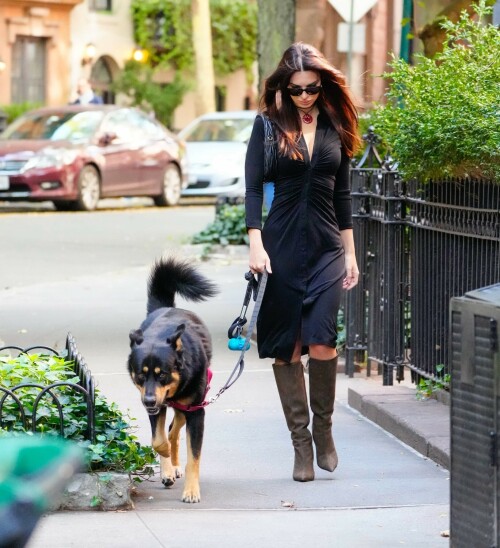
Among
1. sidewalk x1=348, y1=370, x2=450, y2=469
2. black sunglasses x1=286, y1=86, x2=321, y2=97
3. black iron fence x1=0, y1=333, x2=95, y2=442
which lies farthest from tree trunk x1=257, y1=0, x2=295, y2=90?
black iron fence x1=0, y1=333, x2=95, y2=442

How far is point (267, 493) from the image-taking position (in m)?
5.93

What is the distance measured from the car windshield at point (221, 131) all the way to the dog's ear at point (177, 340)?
21.0 metres

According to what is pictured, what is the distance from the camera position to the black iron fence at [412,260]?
709cm

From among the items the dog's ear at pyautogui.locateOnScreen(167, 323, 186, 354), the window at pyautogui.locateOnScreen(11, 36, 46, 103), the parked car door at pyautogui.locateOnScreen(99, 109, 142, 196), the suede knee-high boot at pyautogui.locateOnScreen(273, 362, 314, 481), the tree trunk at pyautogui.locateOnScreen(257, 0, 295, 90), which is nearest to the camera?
the dog's ear at pyautogui.locateOnScreen(167, 323, 186, 354)

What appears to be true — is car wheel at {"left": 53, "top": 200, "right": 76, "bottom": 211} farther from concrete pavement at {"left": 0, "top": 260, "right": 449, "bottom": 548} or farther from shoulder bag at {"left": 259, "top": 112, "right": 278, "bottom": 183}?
shoulder bag at {"left": 259, "top": 112, "right": 278, "bottom": 183}

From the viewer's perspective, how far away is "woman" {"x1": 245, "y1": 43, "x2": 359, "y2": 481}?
6102 mm

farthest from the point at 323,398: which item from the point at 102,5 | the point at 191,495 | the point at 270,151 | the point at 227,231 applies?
the point at 102,5

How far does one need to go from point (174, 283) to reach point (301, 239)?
775mm

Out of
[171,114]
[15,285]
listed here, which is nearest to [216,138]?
[15,285]

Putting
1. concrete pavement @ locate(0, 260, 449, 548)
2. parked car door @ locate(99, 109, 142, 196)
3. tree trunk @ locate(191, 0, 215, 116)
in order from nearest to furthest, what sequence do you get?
concrete pavement @ locate(0, 260, 449, 548) → parked car door @ locate(99, 109, 142, 196) → tree trunk @ locate(191, 0, 215, 116)

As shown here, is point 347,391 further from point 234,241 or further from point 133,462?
point 234,241

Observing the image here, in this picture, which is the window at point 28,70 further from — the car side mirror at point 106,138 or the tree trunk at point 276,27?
the tree trunk at point 276,27

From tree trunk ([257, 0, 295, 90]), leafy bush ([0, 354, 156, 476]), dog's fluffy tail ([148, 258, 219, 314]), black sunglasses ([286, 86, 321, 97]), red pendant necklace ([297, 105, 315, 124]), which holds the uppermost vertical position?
tree trunk ([257, 0, 295, 90])

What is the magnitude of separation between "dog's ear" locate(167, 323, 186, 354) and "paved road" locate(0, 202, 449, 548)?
2.06 ft
